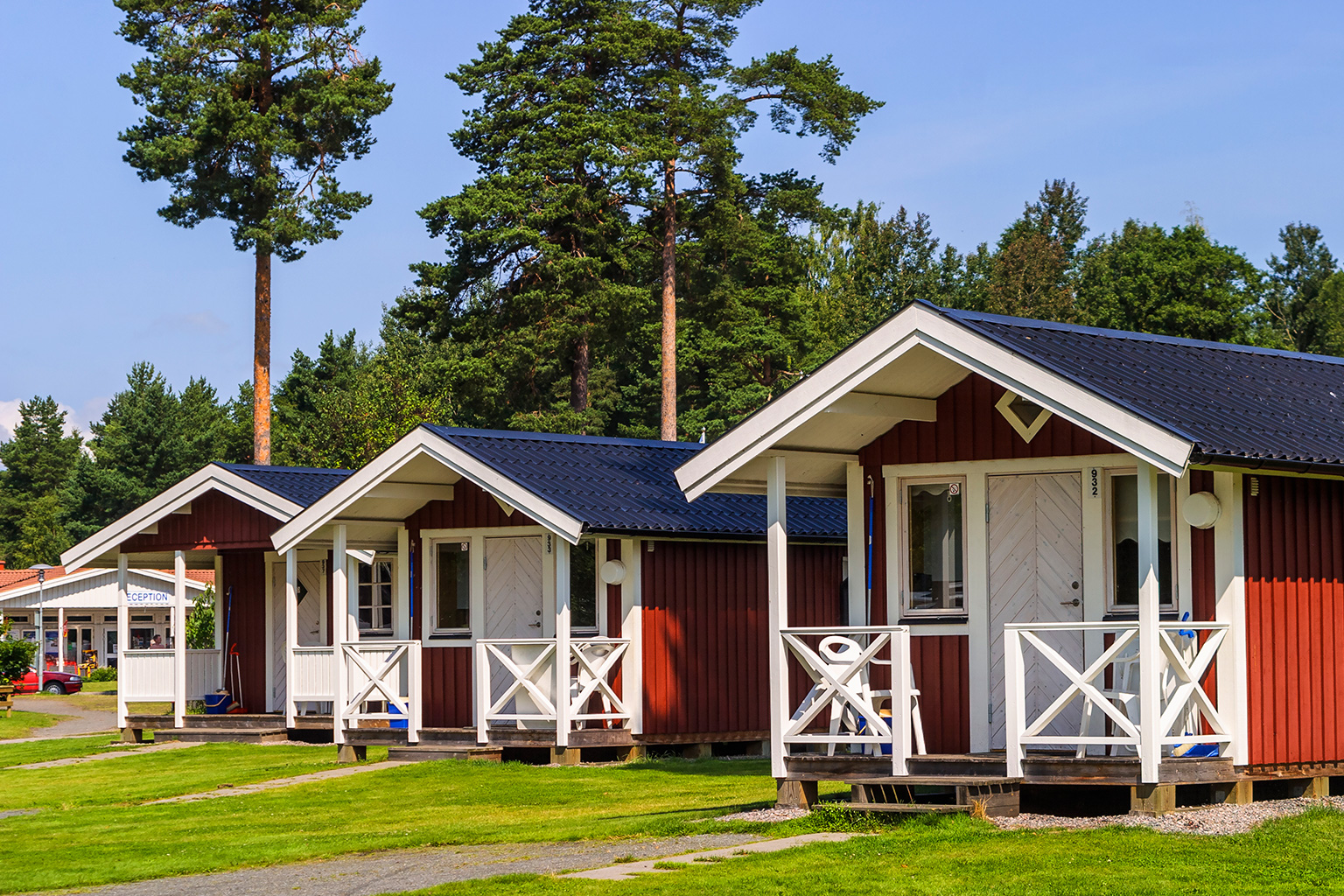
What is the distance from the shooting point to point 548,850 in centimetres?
1138

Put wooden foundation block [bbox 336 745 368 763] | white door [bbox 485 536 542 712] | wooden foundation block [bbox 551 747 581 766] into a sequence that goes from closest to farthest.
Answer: wooden foundation block [bbox 551 747 581 766]
white door [bbox 485 536 542 712]
wooden foundation block [bbox 336 745 368 763]

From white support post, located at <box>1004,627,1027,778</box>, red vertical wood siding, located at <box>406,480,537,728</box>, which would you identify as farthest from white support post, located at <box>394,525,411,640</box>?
white support post, located at <box>1004,627,1027,778</box>

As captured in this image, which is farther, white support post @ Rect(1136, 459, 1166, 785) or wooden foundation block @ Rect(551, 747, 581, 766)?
wooden foundation block @ Rect(551, 747, 581, 766)

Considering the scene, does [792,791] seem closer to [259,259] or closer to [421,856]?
[421,856]

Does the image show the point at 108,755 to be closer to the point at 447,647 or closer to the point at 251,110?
the point at 447,647

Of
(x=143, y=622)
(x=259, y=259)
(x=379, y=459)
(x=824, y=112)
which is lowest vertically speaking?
(x=143, y=622)

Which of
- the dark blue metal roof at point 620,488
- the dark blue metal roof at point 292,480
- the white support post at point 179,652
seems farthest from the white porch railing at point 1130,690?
the white support post at point 179,652

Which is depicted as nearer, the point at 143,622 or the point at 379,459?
the point at 379,459

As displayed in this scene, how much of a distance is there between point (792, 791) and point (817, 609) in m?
7.90

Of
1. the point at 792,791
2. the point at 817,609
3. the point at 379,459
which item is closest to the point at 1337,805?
the point at 792,791

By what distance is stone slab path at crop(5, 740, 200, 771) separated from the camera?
74.2 ft

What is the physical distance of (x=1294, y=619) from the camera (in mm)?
12133

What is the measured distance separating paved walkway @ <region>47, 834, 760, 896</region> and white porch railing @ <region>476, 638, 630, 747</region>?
5903 millimetres

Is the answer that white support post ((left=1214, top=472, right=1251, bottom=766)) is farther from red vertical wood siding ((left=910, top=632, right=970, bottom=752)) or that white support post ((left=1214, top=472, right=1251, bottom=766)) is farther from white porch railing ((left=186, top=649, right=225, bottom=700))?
white porch railing ((left=186, top=649, right=225, bottom=700))
